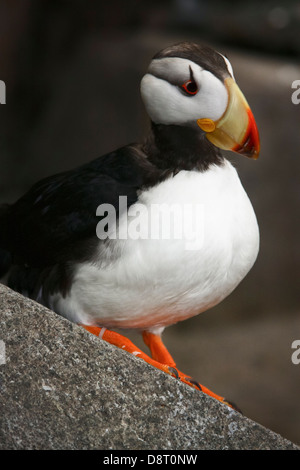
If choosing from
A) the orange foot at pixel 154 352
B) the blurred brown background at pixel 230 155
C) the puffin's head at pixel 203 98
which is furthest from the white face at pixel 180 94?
the blurred brown background at pixel 230 155

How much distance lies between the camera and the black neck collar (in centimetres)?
134

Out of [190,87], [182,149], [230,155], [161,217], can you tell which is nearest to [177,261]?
[161,217]

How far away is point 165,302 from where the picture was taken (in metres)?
1.36

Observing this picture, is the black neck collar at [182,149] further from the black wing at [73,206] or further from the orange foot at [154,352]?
the orange foot at [154,352]

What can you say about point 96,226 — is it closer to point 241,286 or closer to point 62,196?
point 62,196

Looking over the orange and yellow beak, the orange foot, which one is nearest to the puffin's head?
the orange and yellow beak

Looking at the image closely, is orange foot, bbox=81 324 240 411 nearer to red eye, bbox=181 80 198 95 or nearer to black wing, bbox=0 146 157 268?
black wing, bbox=0 146 157 268

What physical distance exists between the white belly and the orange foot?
3 cm

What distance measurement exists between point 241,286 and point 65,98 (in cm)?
115

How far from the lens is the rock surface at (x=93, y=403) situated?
107 cm

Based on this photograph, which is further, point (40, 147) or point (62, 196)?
point (40, 147)

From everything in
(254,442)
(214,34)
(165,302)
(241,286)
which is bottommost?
(241,286)

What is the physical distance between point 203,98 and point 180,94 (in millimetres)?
43

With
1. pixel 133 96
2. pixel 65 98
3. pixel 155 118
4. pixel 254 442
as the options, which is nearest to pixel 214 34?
pixel 133 96
